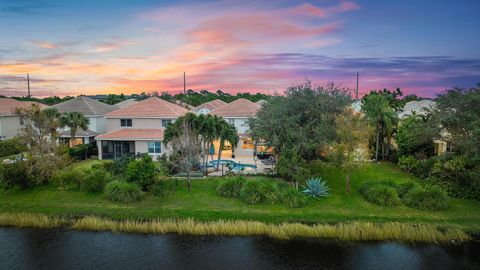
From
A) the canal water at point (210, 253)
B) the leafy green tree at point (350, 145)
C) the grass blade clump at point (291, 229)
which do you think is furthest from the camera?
the leafy green tree at point (350, 145)

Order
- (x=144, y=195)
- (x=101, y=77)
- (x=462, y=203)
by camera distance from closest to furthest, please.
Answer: (x=462, y=203)
(x=144, y=195)
(x=101, y=77)

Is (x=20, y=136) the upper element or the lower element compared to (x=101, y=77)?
lower

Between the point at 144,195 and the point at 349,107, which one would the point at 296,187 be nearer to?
the point at 349,107

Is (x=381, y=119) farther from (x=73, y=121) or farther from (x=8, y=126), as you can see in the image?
(x=8, y=126)

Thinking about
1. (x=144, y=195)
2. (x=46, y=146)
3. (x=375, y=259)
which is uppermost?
(x=46, y=146)

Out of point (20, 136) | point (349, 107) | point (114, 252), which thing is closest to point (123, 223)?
point (114, 252)

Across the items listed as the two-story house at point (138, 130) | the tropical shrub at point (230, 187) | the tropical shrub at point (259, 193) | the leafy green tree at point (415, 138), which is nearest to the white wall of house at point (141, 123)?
the two-story house at point (138, 130)

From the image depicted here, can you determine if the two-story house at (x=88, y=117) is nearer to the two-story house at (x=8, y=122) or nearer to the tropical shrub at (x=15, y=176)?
the two-story house at (x=8, y=122)

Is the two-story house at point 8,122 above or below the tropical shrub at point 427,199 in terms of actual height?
above
